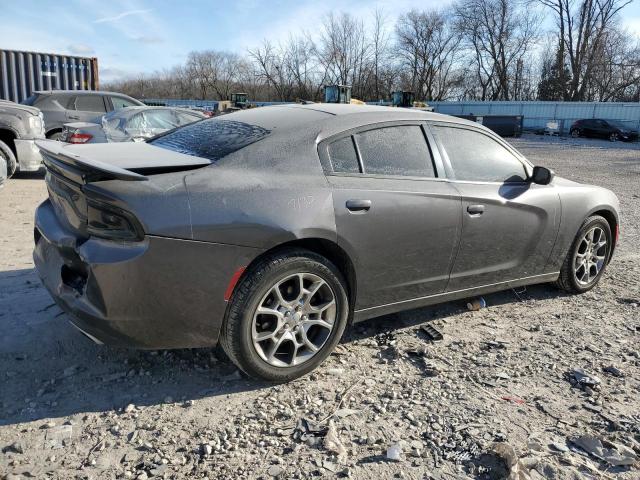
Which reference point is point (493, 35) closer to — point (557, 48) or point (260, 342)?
point (557, 48)

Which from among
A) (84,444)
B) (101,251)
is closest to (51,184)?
(101,251)

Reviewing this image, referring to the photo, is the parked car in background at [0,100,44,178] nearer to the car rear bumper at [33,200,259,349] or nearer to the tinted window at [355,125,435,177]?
the car rear bumper at [33,200,259,349]

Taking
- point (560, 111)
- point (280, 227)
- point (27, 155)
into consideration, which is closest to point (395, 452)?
point (280, 227)

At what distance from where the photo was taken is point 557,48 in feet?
197

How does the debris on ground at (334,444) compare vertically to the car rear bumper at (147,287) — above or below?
below

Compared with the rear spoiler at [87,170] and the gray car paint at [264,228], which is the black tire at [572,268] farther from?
the rear spoiler at [87,170]

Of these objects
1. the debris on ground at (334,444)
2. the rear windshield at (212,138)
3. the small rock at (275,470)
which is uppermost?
the rear windshield at (212,138)

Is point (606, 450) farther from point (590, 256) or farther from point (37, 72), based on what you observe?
point (37, 72)

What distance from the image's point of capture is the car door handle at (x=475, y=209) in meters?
3.65

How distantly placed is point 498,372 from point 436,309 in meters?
1.04

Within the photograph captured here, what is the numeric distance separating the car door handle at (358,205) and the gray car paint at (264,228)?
1.3 inches

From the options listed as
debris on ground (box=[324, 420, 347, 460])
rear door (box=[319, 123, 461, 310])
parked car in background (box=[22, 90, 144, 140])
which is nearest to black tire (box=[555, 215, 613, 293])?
rear door (box=[319, 123, 461, 310])

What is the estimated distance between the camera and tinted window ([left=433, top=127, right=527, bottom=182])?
3773 mm

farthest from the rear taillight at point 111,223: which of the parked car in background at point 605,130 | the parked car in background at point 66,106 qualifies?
the parked car in background at point 605,130
